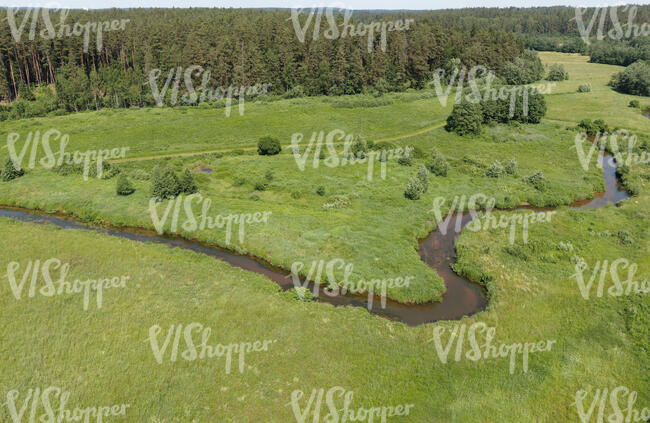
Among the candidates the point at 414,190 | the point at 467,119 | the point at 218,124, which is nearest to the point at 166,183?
the point at 414,190

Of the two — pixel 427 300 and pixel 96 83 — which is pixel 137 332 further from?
pixel 96 83

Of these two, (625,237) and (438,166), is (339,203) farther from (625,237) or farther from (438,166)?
(625,237)

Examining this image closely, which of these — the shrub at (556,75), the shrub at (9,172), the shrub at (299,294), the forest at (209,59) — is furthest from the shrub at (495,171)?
the shrub at (556,75)

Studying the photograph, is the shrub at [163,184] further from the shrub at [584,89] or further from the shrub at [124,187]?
the shrub at [584,89]

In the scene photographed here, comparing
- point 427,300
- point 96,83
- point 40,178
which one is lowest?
point 427,300

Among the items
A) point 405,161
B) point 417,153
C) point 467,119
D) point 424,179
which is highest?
point 467,119

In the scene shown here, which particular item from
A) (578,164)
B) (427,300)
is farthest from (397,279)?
(578,164)
